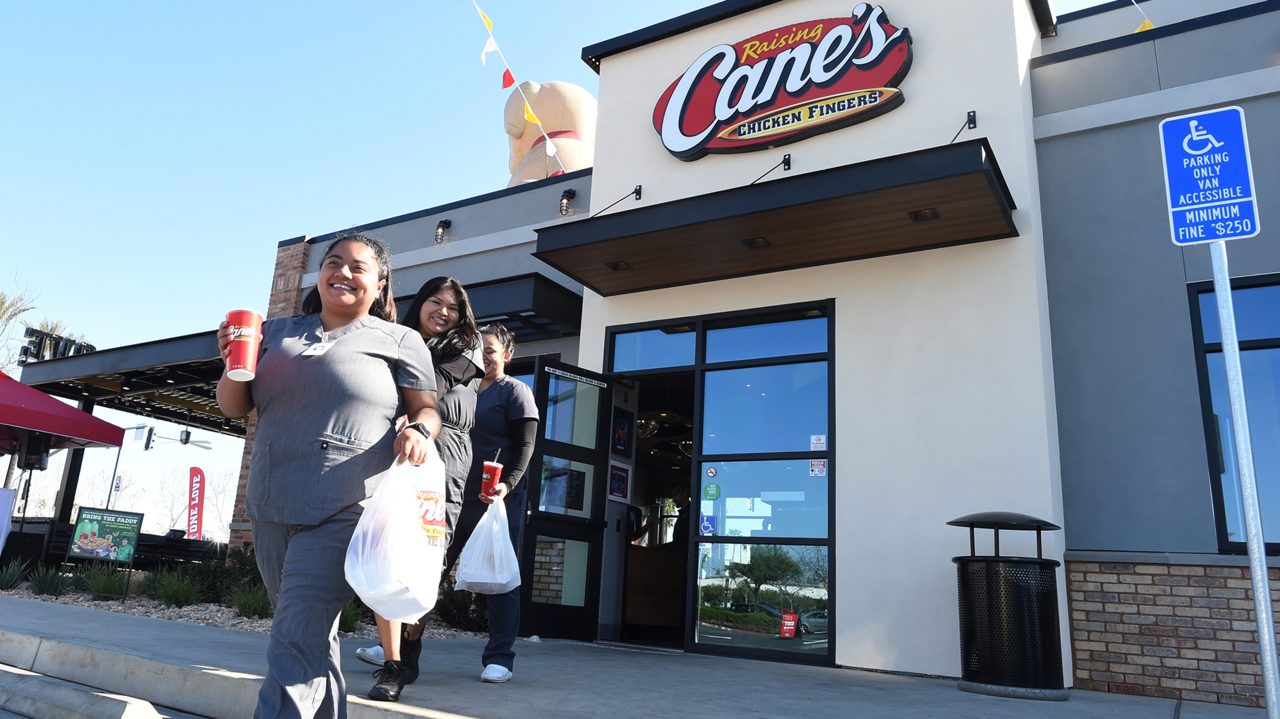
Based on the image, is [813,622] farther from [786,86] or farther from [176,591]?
[176,591]

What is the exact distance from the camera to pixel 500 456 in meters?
4.30

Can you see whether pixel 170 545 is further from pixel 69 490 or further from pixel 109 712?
pixel 109 712

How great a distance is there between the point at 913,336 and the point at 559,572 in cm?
362

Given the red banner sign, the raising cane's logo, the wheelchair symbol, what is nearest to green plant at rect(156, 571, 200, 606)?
the raising cane's logo

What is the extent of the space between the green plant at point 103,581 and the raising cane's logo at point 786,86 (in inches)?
274

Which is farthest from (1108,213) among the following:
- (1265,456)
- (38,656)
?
(38,656)

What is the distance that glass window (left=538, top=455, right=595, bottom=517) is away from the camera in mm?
7318

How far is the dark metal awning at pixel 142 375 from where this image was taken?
1146cm

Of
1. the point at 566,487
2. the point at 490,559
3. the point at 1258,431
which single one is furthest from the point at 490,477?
the point at 1258,431

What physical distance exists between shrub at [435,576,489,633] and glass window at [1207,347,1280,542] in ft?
19.7

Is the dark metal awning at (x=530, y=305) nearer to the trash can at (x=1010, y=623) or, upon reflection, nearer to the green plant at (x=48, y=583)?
the green plant at (x=48, y=583)

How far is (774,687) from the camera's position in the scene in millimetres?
4613

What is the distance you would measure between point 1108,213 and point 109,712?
7058mm

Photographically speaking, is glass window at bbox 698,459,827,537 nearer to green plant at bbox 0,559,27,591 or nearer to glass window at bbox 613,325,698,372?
glass window at bbox 613,325,698,372
